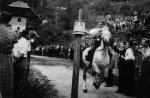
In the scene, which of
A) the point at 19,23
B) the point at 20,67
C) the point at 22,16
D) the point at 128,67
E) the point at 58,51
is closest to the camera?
the point at 20,67

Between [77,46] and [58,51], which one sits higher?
[77,46]

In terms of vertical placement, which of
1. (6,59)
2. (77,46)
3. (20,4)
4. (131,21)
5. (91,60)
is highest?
(20,4)

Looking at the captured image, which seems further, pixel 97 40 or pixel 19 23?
pixel 19 23

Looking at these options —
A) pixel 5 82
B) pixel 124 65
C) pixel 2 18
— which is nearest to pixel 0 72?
pixel 5 82

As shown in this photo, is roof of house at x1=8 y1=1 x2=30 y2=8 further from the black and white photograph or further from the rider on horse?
the rider on horse

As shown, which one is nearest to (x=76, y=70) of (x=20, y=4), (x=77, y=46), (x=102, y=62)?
(x=77, y=46)

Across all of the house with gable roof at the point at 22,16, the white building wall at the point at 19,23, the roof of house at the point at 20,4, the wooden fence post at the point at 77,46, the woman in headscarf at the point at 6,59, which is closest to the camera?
the woman in headscarf at the point at 6,59

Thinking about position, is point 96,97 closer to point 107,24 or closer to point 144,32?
point 107,24

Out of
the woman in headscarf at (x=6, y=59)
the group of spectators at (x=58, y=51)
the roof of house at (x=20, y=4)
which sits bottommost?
the group of spectators at (x=58, y=51)

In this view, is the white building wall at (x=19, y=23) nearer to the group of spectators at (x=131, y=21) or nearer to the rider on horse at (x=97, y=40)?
the group of spectators at (x=131, y=21)

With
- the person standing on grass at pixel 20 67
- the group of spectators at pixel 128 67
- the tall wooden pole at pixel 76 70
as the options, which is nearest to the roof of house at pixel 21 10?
the group of spectators at pixel 128 67

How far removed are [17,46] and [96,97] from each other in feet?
10.3

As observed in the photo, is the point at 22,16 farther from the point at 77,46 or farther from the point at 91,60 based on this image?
the point at 77,46

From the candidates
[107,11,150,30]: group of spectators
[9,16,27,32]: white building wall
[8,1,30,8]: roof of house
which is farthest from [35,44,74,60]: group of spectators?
[107,11,150,30]: group of spectators
